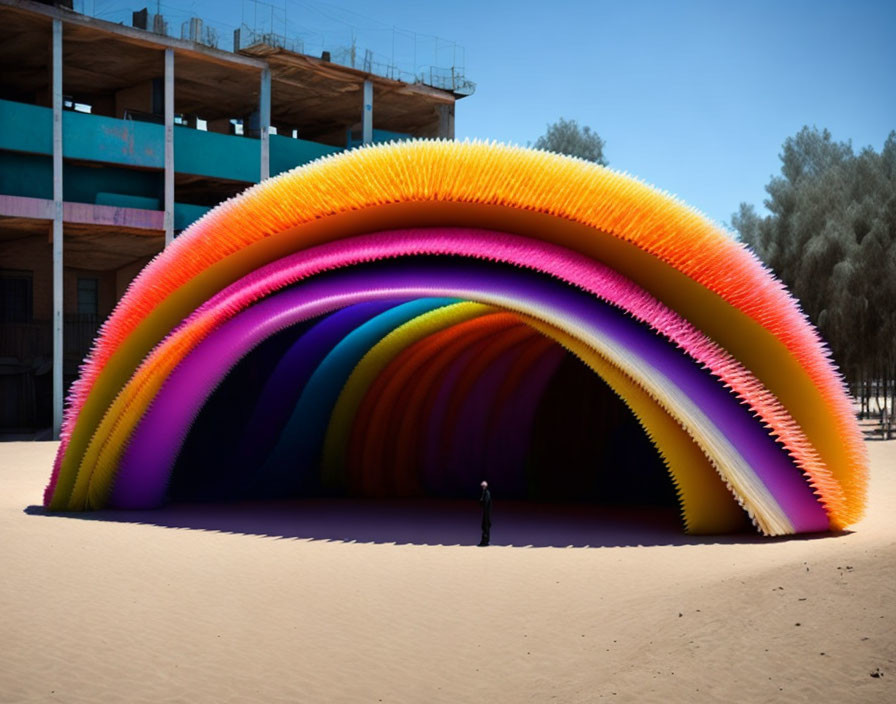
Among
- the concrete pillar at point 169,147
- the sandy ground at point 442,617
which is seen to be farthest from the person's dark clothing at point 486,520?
the concrete pillar at point 169,147

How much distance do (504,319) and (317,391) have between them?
10.5ft

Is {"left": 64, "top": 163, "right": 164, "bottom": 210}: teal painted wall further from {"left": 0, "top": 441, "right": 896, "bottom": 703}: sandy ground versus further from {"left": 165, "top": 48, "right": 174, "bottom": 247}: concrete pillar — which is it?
{"left": 0, "top": 441, "right": 896, "bottom": 703}: sandy ground

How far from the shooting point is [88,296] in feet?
118

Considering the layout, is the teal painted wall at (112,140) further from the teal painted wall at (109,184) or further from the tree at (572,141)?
the tree at (572,141)

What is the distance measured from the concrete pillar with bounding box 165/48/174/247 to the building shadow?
18.9 meters

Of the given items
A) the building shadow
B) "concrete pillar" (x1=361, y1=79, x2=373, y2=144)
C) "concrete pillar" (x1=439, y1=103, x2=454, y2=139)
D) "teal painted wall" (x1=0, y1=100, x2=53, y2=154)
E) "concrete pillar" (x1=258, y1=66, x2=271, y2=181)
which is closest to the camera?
the building shadow

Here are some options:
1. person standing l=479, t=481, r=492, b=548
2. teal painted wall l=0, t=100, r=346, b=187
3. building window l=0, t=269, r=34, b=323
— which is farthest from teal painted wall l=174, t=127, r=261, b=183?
person standing l=479, t=481, r=492, b=548

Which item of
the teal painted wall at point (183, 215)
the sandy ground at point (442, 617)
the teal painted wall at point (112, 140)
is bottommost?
the sandy ground at point (442, 617)

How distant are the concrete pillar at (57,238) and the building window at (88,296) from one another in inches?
172

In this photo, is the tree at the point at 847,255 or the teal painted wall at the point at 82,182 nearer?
the teal painted wall at the point at 82,182

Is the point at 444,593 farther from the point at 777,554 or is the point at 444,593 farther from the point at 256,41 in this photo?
the point at 256,41

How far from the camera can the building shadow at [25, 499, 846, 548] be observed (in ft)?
38.7

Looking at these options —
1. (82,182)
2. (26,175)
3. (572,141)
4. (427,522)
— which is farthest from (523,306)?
(572,141)

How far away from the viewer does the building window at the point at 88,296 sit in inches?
1400
